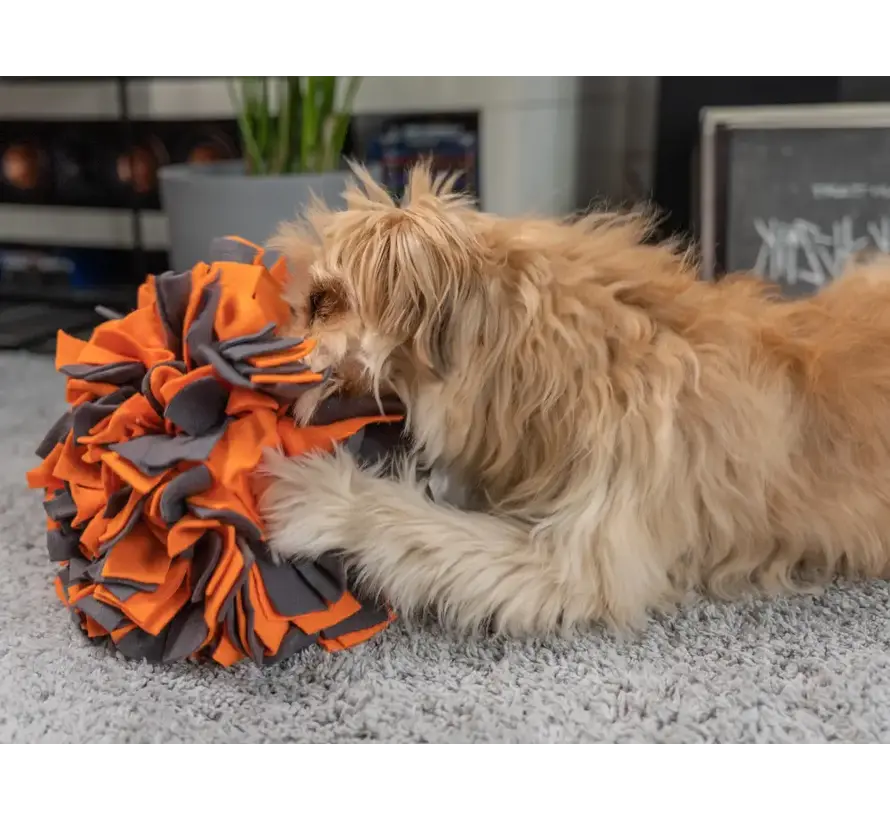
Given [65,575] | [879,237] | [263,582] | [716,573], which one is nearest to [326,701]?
[263,582]

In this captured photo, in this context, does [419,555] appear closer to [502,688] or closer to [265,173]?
[502,688]

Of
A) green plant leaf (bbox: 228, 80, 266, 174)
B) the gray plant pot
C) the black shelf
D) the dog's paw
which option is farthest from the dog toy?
the black shelf

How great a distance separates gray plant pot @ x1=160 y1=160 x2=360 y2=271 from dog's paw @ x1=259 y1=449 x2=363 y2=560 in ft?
3.13

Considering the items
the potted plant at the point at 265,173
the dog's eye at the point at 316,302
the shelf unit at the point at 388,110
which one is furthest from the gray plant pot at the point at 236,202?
the dog's eye at the point at 316,302

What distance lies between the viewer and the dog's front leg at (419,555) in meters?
0.85

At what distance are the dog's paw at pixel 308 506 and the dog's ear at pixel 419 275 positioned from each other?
143 mm

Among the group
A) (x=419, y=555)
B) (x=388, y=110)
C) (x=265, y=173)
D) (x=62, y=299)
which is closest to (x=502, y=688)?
(x=419, y=555)

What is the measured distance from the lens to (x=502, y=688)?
0.80 metres

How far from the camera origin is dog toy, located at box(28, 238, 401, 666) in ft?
2.63

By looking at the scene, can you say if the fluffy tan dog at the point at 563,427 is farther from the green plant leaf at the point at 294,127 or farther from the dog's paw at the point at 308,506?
the green plant leaf at the point at 294,127

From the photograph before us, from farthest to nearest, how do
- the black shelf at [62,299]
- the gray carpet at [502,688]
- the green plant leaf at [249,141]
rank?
the black shelf at [62,299], the green plant leaf at [249,141], the gray carpet at [502,688]

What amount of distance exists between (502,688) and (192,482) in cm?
32

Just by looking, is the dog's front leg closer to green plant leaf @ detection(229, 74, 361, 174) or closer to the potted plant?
the potted plant

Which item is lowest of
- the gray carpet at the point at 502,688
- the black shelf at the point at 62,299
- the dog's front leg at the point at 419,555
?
the gray carpet at the point at 502,688
